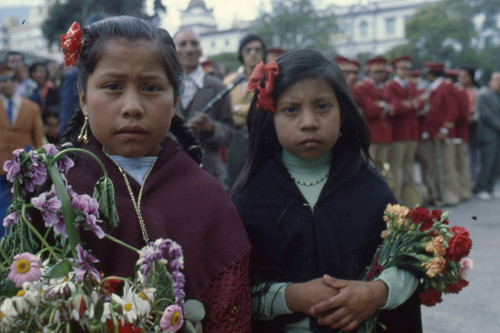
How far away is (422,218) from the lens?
2105mm

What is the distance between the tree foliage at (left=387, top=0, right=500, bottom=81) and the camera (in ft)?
123

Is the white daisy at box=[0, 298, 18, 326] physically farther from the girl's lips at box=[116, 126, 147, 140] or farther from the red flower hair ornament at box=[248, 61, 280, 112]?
the red flower hair ornament at box=[248, 61, 280, 112]

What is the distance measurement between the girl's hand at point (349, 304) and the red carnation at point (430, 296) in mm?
168

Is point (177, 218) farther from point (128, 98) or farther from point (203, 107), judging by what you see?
point (203, 107)

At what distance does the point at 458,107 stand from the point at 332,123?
8.01 metres

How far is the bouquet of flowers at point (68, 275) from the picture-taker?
1185 millimetres

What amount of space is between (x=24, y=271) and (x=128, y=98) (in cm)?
68

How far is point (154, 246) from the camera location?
143cm

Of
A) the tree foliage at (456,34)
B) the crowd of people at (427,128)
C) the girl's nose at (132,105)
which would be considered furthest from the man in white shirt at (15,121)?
the tree foliage at (456,34)

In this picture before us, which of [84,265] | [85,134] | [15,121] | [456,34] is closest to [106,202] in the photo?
[84,265]

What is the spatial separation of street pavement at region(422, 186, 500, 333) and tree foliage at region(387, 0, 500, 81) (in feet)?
111

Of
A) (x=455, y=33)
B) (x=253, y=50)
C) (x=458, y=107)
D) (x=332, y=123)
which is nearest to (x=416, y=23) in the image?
(x=455, y=33)

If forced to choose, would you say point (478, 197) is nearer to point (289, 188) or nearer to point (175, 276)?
point (289, 188)

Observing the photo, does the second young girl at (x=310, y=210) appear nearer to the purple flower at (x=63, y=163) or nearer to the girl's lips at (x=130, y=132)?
the girl's lips at (x=130, y=132)
